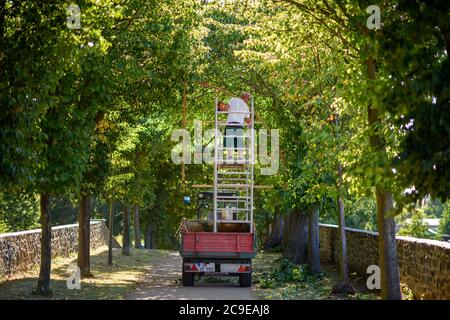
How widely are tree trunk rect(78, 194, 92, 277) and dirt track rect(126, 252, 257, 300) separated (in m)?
1.84

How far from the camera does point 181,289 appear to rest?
21.0 m

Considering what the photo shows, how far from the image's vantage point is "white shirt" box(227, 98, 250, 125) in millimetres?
22359

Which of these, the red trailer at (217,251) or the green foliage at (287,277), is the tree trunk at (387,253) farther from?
the green foliage at (287,277)

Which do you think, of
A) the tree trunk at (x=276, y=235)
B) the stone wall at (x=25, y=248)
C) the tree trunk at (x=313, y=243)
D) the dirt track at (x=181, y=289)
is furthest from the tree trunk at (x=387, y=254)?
the tree trunk at (x=276, y=235)

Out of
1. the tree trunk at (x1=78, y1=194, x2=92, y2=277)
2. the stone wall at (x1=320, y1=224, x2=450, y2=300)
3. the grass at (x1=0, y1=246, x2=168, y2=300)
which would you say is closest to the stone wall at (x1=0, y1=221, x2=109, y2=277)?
the grass at (x1=0, y1=246, x2=168, y2=300)

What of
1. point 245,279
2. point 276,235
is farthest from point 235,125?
point 276,235

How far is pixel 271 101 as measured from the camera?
29.4 meters

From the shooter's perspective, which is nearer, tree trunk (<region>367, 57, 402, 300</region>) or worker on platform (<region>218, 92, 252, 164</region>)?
tree trunk (<region>367, 57, 402, 300</region>)

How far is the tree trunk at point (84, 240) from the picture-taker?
2405cm

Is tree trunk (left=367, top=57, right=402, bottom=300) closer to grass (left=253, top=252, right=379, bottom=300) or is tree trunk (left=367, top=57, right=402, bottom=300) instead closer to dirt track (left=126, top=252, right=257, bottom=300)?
grass (left=253, top=252, right=379, bottom=300)

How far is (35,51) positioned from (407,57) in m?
6.89

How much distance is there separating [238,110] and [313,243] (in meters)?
6.17

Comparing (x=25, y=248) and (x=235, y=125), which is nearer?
(x=235, y=125)

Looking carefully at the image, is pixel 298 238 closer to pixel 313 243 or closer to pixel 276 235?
pixel 313 243
